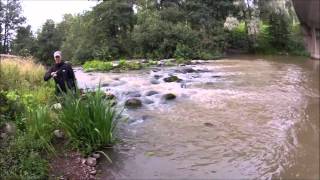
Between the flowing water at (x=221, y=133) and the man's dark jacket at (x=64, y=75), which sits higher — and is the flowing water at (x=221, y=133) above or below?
below

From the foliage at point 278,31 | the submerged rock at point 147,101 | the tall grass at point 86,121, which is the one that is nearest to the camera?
the tall grass at point 86,121

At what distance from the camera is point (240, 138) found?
28.1ft

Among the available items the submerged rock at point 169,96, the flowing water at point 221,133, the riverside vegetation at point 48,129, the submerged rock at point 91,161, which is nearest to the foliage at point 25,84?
the riverside vegetation at point 48,129

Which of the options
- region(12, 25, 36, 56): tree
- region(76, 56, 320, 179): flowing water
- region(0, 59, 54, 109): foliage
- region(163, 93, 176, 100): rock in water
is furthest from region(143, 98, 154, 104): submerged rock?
region(12, 25, 36, 56): tree

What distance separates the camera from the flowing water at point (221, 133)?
6871mm

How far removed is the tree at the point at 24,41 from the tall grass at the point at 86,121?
150ft

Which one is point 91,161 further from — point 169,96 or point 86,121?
point 169,96

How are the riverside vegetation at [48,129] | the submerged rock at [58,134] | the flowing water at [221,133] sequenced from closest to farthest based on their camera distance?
the riverside vegetation at [48,129] → the flowing water at [221,133] → the submerged rock at [58,134]

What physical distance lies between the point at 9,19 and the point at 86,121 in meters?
53.2

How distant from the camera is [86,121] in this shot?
749 cm

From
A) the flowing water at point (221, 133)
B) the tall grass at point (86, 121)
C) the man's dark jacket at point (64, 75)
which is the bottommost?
the flowing water at point (221, 133)

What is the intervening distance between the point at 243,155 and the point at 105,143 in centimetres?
246

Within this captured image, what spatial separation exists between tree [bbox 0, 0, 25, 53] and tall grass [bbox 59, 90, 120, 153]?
51384 millimetres

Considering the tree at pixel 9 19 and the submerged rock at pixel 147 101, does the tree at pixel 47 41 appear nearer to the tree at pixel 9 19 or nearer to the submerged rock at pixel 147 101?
the tree at pixel 9 19
